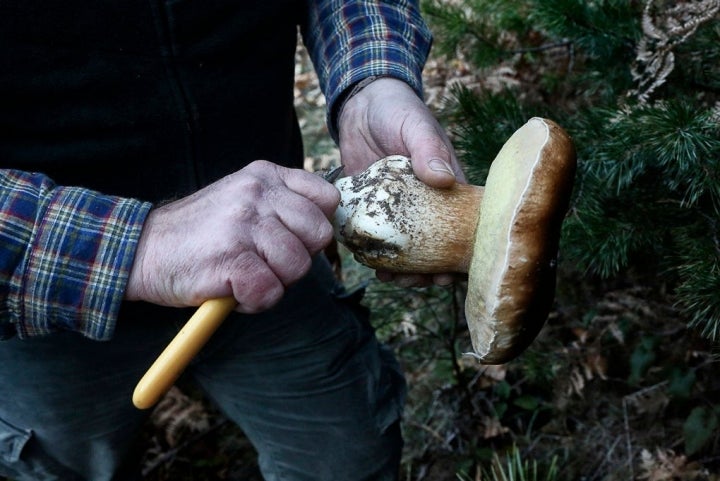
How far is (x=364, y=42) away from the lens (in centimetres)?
164

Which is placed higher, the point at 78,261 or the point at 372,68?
the point at 372,68

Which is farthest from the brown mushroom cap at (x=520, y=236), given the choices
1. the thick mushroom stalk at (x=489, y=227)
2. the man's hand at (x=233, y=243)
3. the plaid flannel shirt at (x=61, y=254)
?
the plaid flannel shirt at (x=61, y=254)

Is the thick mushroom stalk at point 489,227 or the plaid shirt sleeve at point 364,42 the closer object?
the thick mushroom stalk at point 489,227

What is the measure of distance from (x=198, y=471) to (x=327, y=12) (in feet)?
5.43

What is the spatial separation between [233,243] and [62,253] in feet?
0.93

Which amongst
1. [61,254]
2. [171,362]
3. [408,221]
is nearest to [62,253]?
[61,254]

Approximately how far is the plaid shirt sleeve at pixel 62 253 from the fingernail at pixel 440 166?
1.68ft

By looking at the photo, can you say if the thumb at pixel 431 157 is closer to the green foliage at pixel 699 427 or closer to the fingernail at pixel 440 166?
the fingernail at pixel 440 166

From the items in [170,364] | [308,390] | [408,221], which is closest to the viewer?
[170,364]

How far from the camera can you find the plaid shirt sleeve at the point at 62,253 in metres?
1.08

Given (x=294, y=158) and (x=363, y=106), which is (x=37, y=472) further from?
(x=363, y=106)

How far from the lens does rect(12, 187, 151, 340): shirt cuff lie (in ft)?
3.57

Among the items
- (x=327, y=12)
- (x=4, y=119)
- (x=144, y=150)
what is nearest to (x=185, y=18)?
(x=144, y=150)

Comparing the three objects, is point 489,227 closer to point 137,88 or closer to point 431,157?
point 431,157
